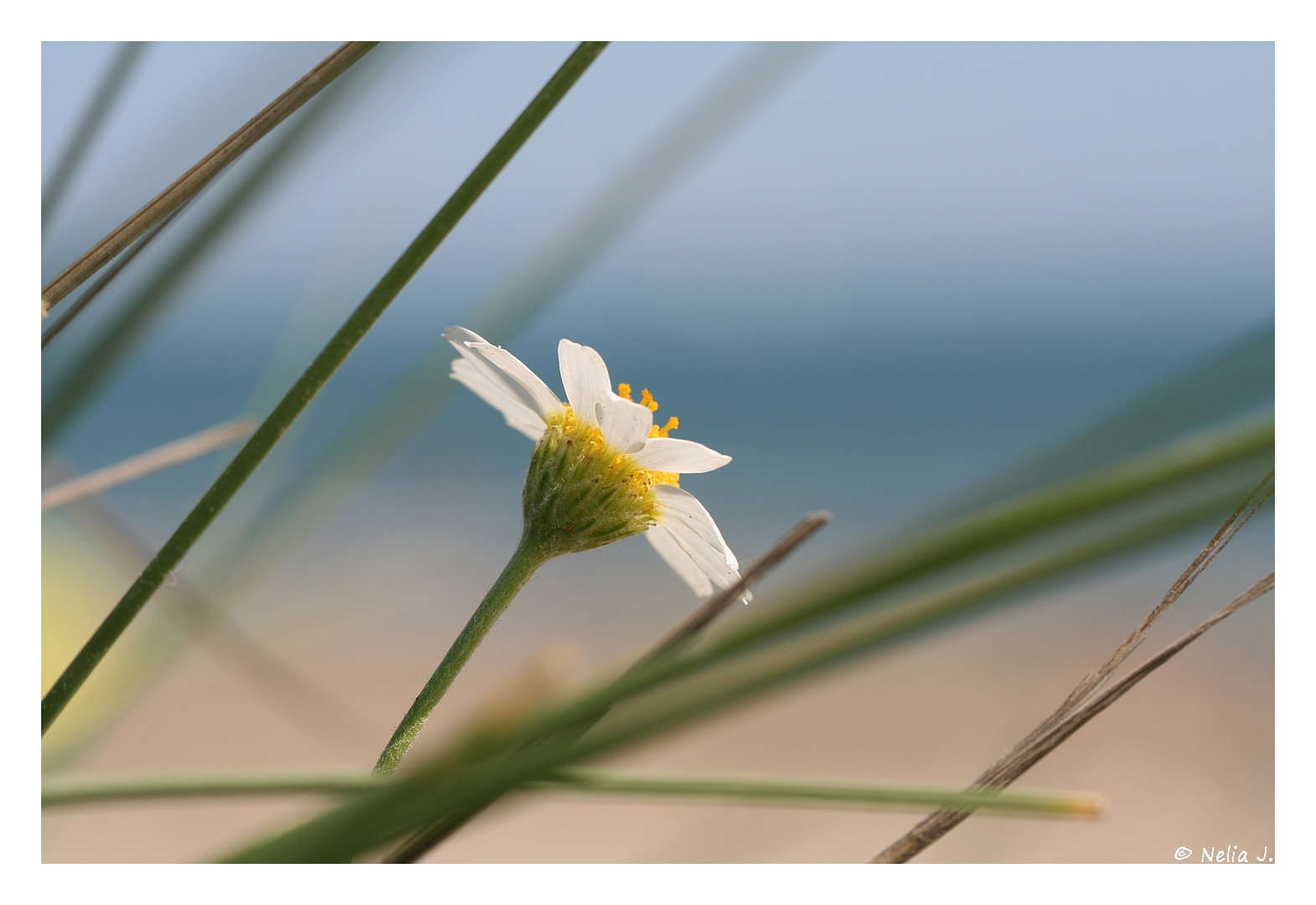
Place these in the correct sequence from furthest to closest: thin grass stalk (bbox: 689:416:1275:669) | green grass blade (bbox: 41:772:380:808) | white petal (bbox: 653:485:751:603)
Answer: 1. white petal (bbox: 653:485:751:603)
2. green grass blade (bbox: 41:772:380:808)
3. thin grass stalk (bbox: 689:416:1275:669)

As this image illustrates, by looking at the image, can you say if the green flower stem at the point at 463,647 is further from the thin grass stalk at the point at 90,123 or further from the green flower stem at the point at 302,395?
the thin grass stalk at the point at 90,123

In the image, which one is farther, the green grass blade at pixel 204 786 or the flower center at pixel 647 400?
the flower center at pixel 647 400

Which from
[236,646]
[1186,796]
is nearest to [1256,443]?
[236,646]

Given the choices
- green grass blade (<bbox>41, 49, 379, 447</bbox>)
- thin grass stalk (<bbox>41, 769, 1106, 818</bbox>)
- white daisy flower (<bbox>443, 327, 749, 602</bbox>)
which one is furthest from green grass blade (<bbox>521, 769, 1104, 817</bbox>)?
green grass blade (<bbox>41, 49, 379, 447</bbox>)

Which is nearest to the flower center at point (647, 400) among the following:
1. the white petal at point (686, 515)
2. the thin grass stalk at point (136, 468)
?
the white petal at point (686, 515)

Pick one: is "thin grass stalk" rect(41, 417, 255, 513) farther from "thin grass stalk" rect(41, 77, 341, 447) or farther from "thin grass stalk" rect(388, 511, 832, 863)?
"thin grass stalk" rect(388, 511, 832, 863)

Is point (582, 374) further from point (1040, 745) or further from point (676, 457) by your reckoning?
point (1040, 745)
